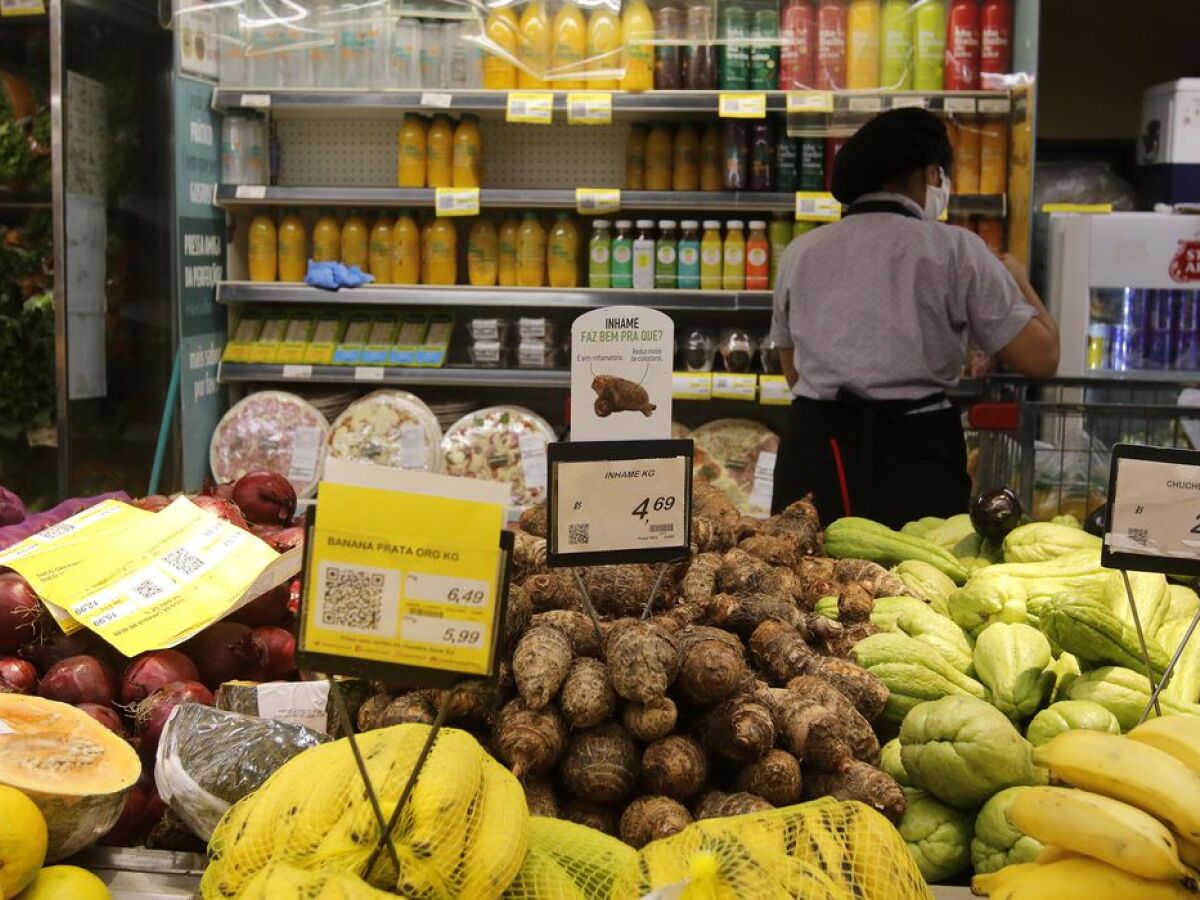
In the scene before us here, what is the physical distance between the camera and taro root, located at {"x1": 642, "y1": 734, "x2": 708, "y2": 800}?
4.07 ft

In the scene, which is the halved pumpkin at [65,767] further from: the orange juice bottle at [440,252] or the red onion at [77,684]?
the orange juice bottle at [440,252]

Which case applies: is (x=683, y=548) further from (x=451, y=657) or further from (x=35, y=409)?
(x=35, y=409)

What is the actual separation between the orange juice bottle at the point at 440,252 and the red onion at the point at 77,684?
315 centimetres

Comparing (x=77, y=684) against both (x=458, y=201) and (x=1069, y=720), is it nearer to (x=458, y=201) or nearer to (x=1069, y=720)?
(x=1069, y=720)

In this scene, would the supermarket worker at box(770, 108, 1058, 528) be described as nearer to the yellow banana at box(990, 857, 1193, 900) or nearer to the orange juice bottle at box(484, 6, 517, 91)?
the orange juice bottle at box(484, 6, 517, 91)

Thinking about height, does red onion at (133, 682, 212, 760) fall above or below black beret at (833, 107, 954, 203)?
below

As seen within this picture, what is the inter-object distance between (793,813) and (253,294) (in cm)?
393

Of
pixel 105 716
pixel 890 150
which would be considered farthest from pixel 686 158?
pixel 105 716

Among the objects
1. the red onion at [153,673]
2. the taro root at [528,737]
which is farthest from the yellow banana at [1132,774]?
the red onion at [153,673]

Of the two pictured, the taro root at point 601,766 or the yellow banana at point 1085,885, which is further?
the taro root at point 601,766

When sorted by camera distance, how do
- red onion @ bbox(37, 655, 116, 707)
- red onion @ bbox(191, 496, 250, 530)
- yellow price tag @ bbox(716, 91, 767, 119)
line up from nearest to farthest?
red onion @ bbox(37, 655, 116, 707)
red onion @ bbox(191, 496, 250, 530)
yellow price tag @ bbox(716, 91, 767, 119)

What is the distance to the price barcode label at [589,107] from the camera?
4207 millimetres

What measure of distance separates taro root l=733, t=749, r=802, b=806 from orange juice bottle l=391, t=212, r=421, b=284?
3570 millimetres

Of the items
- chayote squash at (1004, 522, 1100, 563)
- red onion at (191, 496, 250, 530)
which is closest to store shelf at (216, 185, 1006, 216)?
chayote squash at (1004, 522, 1100, 563)
